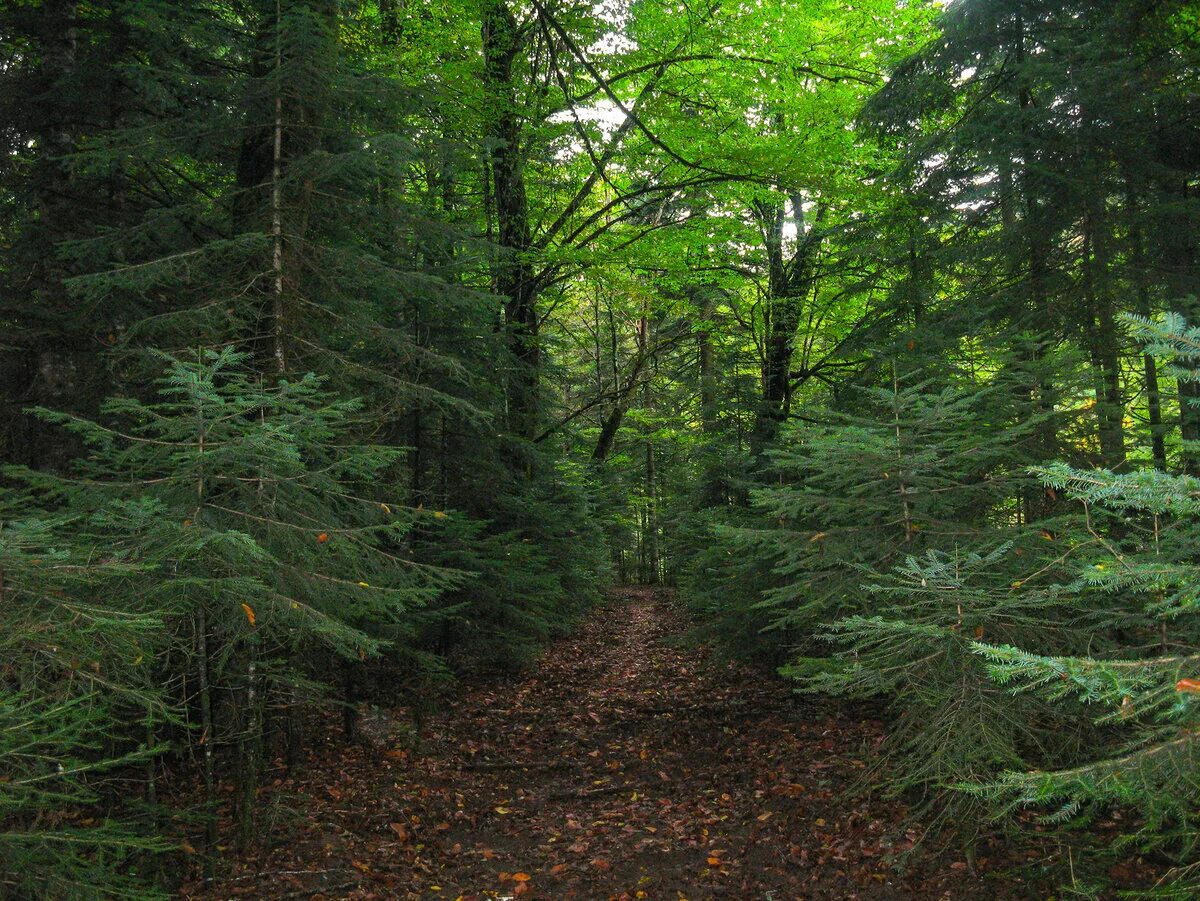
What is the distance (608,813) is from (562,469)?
8.19 meters

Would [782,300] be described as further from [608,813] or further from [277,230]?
[608,813]

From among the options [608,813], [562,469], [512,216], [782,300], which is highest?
[512,216]

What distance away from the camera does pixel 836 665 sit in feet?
16.8

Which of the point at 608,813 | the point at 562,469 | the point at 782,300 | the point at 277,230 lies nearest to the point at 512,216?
the point at 562,469

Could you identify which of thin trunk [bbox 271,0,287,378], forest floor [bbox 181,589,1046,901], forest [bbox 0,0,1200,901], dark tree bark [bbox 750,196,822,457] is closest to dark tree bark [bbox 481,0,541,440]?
forest [bbox 0,0,1200,901]

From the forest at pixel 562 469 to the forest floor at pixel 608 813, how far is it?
0.06 m

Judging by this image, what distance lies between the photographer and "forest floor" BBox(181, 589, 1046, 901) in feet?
18.0

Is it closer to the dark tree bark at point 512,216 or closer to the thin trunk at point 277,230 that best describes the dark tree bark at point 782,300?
the dark tree bark at point 512,216

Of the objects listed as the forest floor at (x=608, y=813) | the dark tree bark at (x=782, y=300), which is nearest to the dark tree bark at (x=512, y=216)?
the dark tree bark at (x=782, y=300)

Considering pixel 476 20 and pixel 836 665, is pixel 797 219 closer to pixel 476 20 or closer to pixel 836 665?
pixel 476 20

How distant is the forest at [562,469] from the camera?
4.07m

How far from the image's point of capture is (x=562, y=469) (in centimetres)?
1463

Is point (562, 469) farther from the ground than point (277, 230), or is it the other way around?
point (277, 230)

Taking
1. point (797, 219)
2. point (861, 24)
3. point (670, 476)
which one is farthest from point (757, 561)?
point (670, 476)
